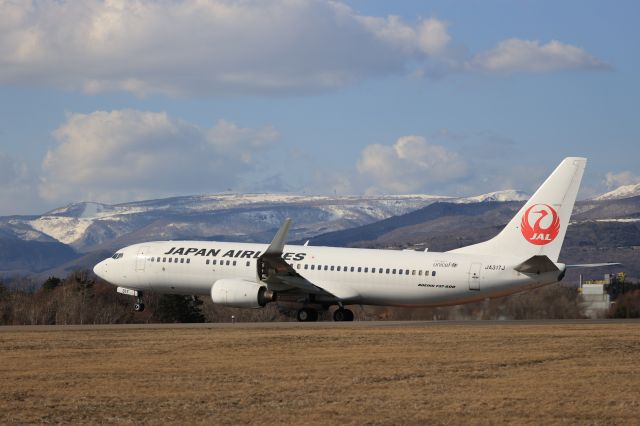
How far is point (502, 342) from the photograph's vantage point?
38844mm

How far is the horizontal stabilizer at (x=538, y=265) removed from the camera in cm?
5422

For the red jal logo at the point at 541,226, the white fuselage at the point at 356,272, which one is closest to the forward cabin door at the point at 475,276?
the white fuselage at the point at 356,272

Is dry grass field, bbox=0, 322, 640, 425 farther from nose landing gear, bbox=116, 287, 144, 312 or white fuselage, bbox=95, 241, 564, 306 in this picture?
nose landing gear, bbox=116, 287, 144, 312

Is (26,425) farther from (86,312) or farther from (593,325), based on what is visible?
(86,312)

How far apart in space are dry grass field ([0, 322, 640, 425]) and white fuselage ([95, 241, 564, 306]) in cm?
1308

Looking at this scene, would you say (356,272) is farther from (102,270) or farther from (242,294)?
(102,270)

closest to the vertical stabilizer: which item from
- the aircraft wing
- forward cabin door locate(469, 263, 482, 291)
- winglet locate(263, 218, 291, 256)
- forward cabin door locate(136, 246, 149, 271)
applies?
forward cabin door locate(469, 263, 482, 291)

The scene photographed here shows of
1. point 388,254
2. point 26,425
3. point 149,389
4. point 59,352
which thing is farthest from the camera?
point 388,254

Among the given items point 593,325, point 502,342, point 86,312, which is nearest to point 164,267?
point 86,312

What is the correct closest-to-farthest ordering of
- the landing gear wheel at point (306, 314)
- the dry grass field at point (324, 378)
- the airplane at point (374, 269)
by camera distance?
the dry grass field at point (324, 378) < the airplane at point (374, 269) < the landing gear wheel at point (306, 314)

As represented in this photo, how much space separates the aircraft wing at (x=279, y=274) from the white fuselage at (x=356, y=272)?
63 cm

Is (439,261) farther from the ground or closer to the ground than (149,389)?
farther from the ground

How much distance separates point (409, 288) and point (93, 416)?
121ft

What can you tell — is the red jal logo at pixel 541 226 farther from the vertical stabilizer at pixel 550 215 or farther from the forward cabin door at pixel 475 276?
the forward cabin door at pixel 475 276
